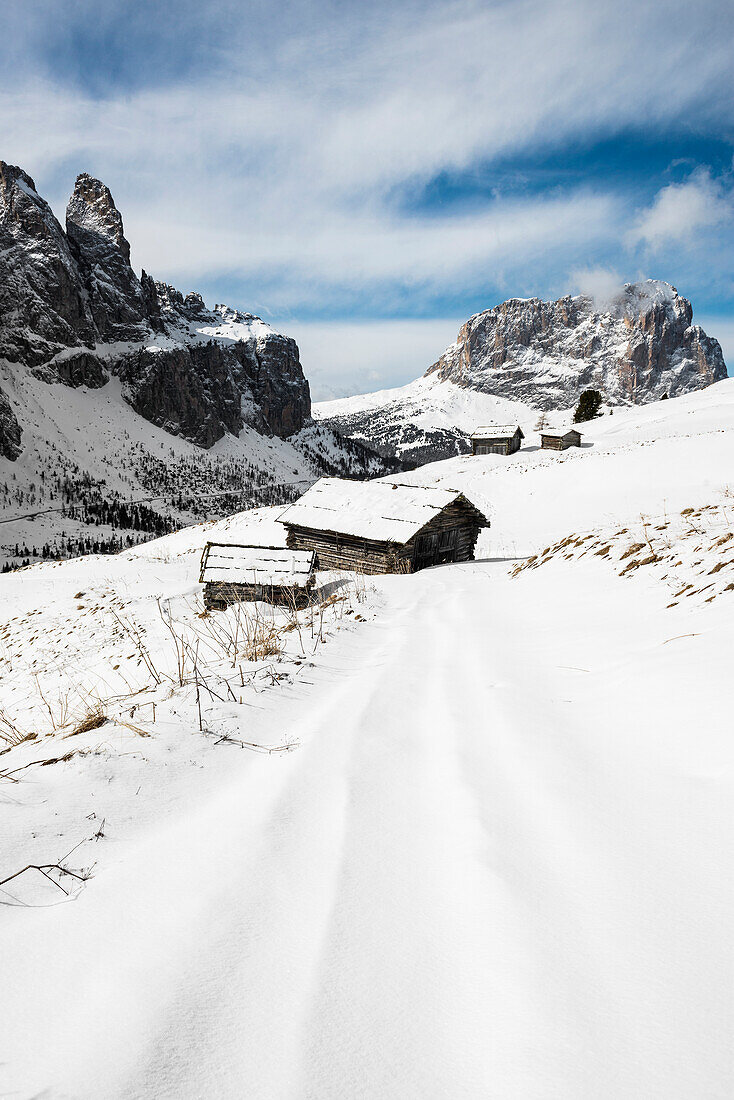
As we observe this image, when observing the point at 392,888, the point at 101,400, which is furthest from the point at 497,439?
the point at 101,400

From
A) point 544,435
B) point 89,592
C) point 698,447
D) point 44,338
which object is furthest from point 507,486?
point 44,338

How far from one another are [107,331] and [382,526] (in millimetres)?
135470

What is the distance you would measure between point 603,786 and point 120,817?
1.97m

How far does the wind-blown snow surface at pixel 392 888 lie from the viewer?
1030 millimetres

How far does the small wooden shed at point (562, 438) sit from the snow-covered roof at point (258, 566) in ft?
170

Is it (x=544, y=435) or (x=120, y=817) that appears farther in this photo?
(x=544, y=435)

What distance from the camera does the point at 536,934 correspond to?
1.38m

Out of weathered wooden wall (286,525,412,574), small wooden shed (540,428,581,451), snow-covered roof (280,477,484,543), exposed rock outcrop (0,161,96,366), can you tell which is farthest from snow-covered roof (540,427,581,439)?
exposed rock outcrop (0,161,96,366)

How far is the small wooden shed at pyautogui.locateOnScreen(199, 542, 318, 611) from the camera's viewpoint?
42.4ft

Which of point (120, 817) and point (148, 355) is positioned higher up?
point (148, 355)

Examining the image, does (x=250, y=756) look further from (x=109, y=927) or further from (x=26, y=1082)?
(x=26, y=1082)

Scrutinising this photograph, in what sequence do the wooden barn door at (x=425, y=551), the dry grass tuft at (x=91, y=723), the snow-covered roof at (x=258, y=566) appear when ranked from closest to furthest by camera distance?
1. the dry grass tuft at (x=91, y=723)
2. the snow-covered roof at (x=258, y=566)
3. the wooden barn door at (x=425, y=551)

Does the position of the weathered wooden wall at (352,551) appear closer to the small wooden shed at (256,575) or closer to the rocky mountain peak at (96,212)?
the small wooden shed at (256,575)

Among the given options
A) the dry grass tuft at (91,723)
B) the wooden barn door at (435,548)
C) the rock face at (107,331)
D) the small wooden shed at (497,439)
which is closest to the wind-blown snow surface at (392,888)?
the dry grass tuft at (91,723)
